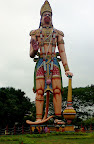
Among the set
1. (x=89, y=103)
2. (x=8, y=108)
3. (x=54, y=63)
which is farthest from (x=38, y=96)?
(x=89, y=103)

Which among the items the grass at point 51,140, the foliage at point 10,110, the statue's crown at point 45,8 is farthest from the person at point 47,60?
the foliage at point 10,110

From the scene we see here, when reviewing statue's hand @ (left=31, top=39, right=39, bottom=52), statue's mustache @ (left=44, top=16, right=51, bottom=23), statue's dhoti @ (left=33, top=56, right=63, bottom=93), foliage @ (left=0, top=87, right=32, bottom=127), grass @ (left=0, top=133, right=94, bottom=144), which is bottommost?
grass @ (left=0, top=133, right=94, bottom=144)

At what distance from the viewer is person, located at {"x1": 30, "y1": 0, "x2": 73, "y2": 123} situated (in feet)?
32.7

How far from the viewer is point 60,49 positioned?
35.5 ft

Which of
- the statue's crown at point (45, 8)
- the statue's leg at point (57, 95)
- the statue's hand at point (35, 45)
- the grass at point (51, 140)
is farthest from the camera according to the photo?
the statue's crown at point (45, 8)

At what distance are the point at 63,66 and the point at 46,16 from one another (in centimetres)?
265

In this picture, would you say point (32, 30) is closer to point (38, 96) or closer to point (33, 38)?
point (33, 38)

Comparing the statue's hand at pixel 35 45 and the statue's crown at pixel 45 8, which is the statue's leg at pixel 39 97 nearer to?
the statue's hand at pixel 35 45

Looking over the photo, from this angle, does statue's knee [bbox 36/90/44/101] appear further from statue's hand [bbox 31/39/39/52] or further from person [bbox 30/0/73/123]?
statue's hand [bbox 31/39/39/52]

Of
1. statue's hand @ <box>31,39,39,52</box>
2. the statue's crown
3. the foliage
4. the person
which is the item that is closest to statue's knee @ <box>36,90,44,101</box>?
the person

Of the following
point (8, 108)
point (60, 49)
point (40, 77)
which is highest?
point (60, 49)

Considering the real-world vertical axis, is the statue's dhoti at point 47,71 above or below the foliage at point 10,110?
above

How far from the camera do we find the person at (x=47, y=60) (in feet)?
32.7

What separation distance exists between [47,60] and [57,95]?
1759mm
